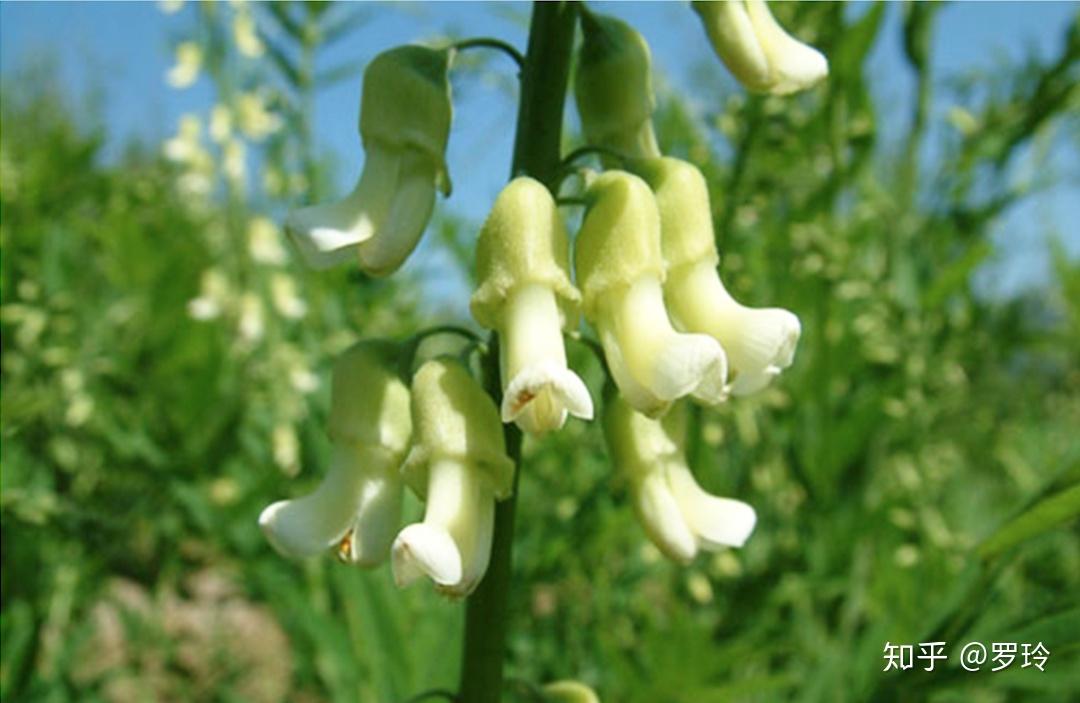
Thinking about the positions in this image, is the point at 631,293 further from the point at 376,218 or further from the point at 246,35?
the point at 246,35

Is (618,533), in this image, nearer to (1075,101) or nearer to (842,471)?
(842,471)

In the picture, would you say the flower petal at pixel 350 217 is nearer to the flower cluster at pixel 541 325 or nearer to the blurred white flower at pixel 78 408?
the flower cluster at pixel 541 325

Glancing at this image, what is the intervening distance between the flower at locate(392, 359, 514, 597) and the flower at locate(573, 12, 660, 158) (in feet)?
0.68

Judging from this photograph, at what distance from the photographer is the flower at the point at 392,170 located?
859 mm

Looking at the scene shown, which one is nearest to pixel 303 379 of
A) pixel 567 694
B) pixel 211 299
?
pixel 211 299

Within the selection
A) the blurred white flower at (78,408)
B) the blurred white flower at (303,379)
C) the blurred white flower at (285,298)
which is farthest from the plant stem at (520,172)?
the blurred white flower at (285,298)

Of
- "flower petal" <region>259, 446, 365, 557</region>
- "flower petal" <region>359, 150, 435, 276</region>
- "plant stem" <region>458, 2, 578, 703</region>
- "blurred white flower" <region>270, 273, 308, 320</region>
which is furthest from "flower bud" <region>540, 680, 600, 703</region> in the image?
Result: "blurred white flower" <region>270, 273, 308, 320</region>

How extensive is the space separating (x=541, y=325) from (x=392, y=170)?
176 mm

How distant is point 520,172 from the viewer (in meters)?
0.88

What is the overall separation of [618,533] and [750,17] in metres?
0.93

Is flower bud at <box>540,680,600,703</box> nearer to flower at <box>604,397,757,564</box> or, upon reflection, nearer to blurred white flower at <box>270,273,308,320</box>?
flower at <box>604,397,757,564</box>

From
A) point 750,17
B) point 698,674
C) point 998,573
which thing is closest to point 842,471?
point 698,674

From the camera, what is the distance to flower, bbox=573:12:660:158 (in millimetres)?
914

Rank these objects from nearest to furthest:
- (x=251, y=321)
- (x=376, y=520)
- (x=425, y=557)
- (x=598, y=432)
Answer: (x=425, y=557) → (x=376, y=520) → (x=598, y=432) → (x=251, y=321)
